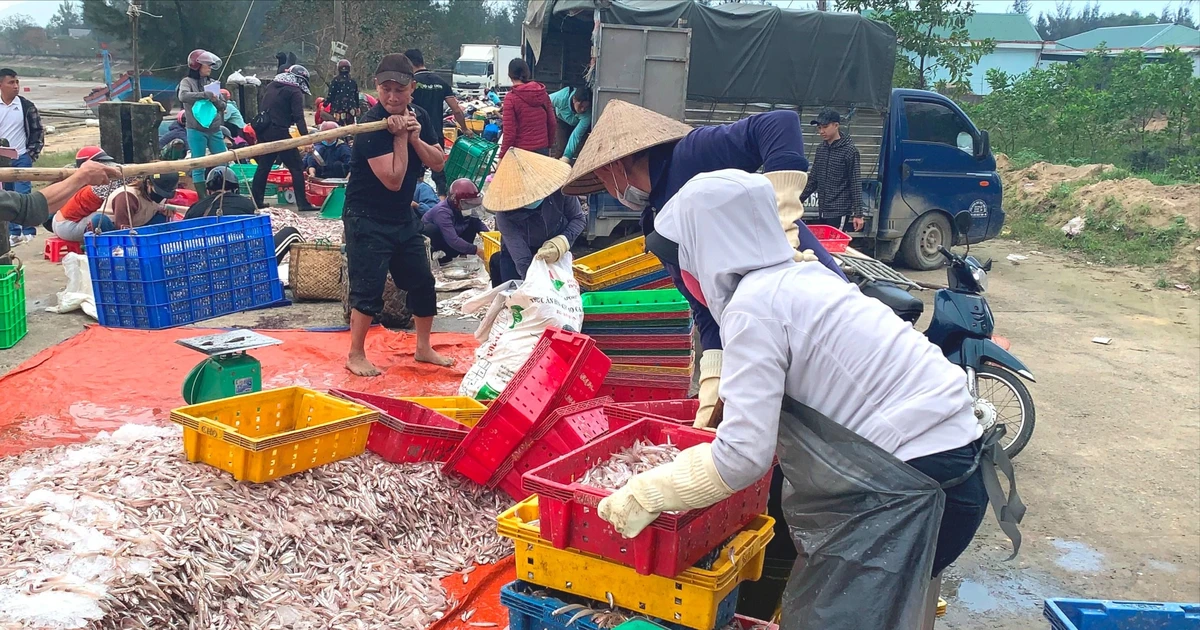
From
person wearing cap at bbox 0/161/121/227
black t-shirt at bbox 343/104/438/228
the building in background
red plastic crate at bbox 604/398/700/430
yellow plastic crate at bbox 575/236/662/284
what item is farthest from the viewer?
the building in background

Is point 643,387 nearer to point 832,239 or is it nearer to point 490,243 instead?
point 832,239

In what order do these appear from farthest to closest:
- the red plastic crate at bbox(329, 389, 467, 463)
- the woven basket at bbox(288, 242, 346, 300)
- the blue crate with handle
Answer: the woven basket at bbox(288, 242, 346, 300) < the blue crate with handle < the red plastic crate at bbox(329, 389, 467, 463)

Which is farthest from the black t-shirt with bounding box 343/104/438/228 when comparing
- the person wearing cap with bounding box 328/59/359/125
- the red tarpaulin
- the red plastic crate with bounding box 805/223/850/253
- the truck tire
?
the person wearing cap with bounding box 328/59/359/125

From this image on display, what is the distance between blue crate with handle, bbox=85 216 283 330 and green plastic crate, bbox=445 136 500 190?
5587 millimetres

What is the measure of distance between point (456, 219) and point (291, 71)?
19.8 feet

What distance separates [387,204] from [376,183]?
0.16m

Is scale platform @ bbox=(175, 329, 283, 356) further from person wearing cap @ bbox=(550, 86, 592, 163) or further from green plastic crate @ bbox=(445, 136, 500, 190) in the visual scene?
green plastic crate @ bbox=(445, 136, 500, 190)

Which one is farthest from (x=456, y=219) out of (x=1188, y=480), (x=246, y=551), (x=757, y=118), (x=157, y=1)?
(x=157, y=1)

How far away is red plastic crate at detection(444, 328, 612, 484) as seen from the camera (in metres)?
4.13

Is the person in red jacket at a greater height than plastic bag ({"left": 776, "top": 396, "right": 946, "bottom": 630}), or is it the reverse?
the person in red jacket

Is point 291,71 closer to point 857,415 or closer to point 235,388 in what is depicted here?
point 235,388

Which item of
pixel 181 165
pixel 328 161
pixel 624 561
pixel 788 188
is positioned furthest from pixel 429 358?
pixel 328 161

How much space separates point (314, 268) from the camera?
837cm

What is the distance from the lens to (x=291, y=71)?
13.6 meters
